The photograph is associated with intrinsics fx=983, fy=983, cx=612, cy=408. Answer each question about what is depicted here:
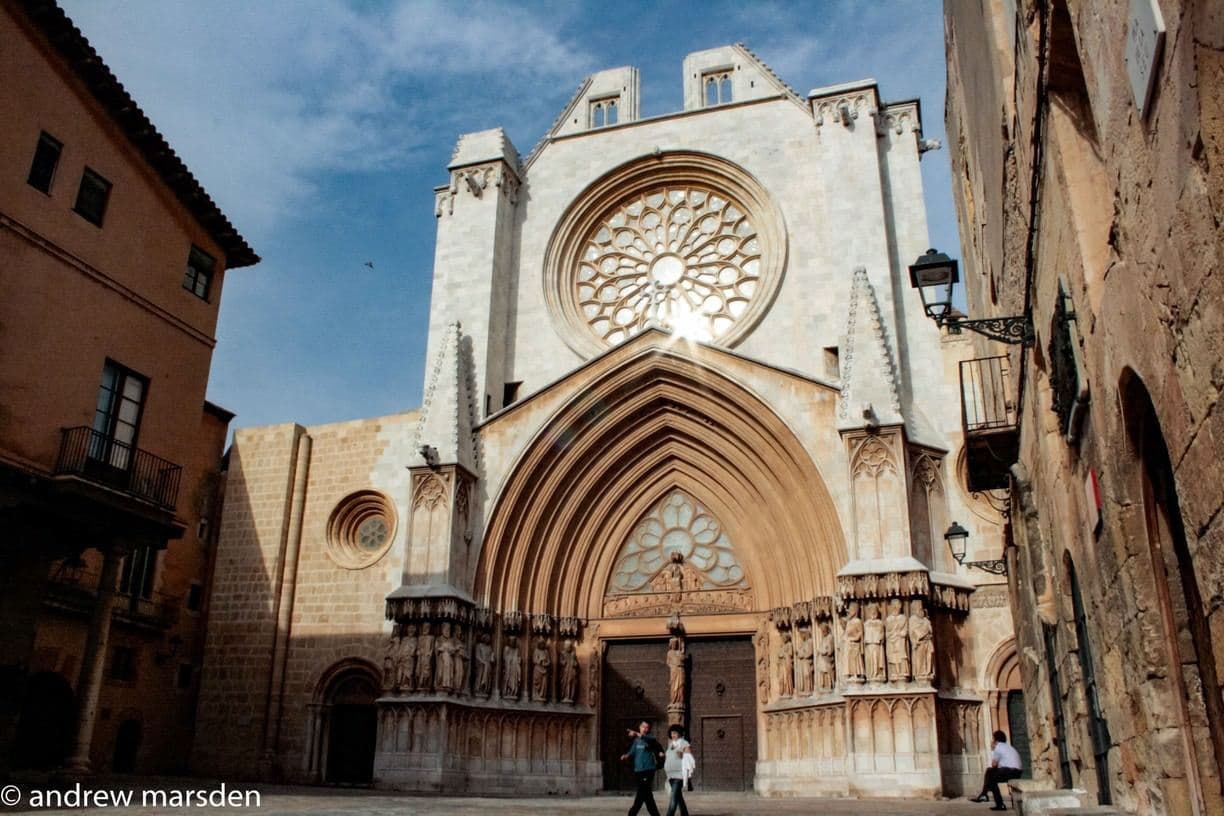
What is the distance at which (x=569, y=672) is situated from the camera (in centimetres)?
1634

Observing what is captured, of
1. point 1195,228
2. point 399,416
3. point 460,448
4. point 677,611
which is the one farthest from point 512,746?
point 1195,228

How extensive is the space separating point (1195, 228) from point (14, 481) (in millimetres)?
12552

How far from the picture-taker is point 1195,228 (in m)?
2.83

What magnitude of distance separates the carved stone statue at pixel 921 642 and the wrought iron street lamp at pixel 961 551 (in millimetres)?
890

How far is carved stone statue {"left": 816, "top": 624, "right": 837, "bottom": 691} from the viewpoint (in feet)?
46.3

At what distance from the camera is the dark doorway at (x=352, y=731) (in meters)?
17.3

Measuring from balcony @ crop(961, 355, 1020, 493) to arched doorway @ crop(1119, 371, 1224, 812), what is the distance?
6031mm

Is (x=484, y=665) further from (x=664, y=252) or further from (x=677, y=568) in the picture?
(x=664, y=252)

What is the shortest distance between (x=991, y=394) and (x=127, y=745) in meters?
15.6

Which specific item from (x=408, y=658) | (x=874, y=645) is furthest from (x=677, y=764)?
(x=408, y=658)

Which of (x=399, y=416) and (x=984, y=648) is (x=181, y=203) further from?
(x=984, y=648)

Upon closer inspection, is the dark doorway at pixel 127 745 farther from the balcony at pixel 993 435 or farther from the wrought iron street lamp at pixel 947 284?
the wrought iron street lamp at pixel 947 284

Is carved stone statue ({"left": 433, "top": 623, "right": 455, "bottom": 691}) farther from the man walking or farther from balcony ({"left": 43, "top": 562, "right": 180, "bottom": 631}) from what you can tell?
the man walking

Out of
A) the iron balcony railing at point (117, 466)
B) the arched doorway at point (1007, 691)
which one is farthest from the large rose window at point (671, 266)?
the iron balcony railing at point (117, 466)
